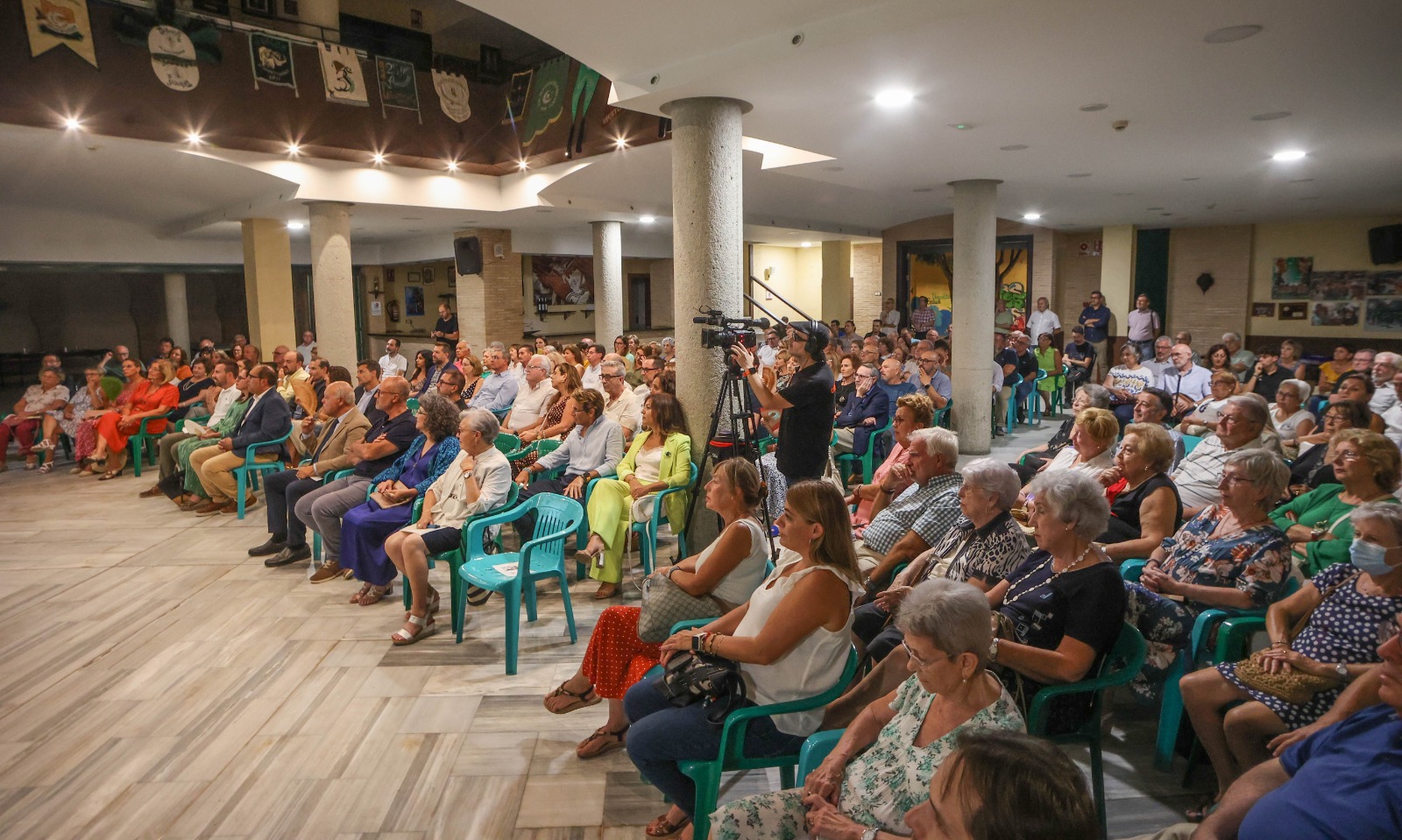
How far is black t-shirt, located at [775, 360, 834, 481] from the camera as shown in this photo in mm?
4402

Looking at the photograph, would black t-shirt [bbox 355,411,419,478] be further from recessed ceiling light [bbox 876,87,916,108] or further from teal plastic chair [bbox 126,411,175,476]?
teal plastic chair [bbox 126,411,175,476]

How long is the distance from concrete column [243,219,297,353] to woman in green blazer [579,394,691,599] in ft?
27.5

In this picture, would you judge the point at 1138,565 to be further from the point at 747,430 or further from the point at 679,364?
the point at 679,364

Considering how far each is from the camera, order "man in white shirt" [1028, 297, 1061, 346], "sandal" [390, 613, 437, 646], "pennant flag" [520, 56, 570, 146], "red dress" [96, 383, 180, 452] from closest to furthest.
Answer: "sandal" [390, 613, 437, 646] < "red dress" [96, 383, 180, 452] < "pennant flag" [520, 56, 570, 146] < "man in white shirt" [1028, 297, 1061, 346]

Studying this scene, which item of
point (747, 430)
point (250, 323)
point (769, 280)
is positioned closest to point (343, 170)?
point (250, 323)

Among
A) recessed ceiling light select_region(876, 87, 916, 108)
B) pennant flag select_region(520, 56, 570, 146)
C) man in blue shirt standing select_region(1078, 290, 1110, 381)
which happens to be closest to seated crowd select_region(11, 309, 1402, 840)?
recessed ceiling light select_region(876, 87, 916, 108)

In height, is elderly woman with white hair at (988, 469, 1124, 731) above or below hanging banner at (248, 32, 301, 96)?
below

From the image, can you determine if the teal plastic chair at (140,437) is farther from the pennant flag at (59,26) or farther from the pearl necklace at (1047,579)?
the pearl necklace at (1047,579)

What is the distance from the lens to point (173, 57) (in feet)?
26.9

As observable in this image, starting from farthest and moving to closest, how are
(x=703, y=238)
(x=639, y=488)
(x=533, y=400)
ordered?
1. (x=533, y=400)
2. (x=703, y=238)
3. (x=639, y=488)

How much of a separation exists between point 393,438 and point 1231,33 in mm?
4658

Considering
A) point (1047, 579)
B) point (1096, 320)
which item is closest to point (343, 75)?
point (1047, 579)

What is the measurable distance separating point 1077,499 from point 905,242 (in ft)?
45.9

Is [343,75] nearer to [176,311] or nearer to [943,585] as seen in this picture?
[176,311]
